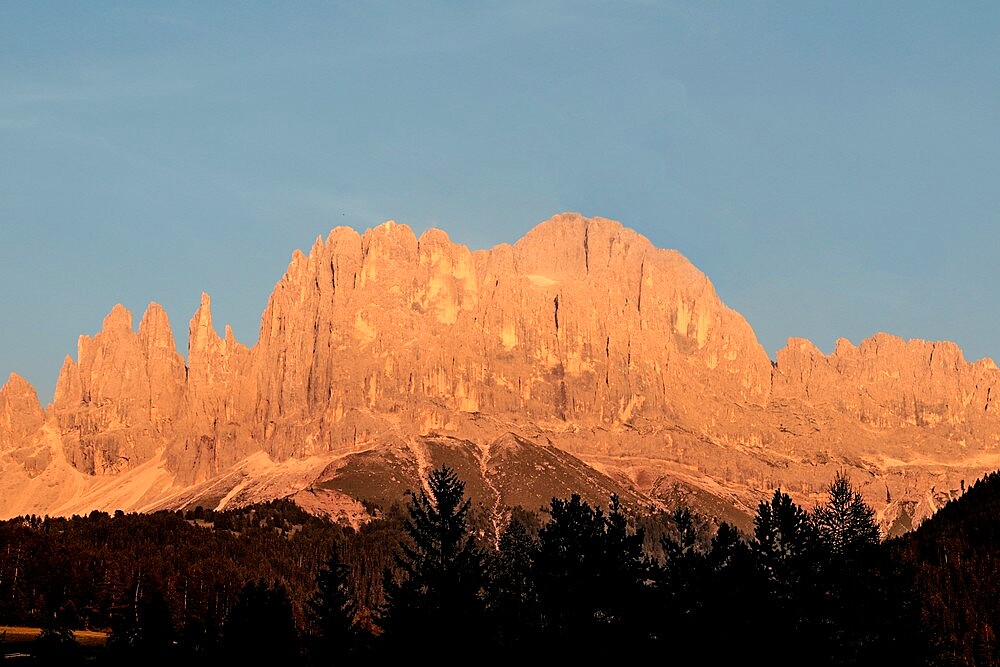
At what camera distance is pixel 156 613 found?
106062 millimetres

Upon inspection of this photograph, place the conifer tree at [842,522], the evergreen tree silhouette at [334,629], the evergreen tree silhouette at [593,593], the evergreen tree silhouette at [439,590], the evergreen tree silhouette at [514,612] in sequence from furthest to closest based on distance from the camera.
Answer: the evergreen tree silhouette at [334,629], the conifer tree at [842,522], the evergreen tree silhouette at [514,612], the evergreen tree silhouette at [439,590], the evergreen tree silhouette at [593,593]

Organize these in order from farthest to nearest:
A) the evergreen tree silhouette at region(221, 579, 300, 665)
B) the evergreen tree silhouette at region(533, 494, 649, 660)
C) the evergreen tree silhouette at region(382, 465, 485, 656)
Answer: the evergreen tree silhouette at region(221, 579, 300, 665) → the evergreen tree silhouette at region(382, 465, 485, 656) → the evergreen tree silhouette at region(533, 494, 649, 660)

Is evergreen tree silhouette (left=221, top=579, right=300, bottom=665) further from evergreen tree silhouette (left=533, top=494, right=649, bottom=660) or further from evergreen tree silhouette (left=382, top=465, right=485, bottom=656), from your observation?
evergreen tree silhouette (left=533, top=494, right=649, bottom=660)

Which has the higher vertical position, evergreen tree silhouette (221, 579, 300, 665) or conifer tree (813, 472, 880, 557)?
conifer tree (813, 472, 880, 557)

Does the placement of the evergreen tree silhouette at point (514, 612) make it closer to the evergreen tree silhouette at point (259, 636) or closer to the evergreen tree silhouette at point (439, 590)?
the evergreen tree silhouette at point (439, 590)

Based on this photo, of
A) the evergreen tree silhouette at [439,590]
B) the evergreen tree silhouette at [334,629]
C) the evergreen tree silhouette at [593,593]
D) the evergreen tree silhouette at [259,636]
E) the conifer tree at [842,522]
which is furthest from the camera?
the evergreen tree silhouette at [334,629]

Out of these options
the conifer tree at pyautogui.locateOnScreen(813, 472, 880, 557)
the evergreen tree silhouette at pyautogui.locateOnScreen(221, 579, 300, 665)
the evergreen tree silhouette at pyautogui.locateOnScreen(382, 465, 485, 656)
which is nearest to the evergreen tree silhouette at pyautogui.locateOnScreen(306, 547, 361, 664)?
the evergreen tree silhouette at pyautogui.locateOnScreen(221, 579, 300, 665)

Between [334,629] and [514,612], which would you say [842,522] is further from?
[334,629]

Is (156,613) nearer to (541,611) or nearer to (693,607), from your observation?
(541,611)

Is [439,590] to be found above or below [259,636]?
above

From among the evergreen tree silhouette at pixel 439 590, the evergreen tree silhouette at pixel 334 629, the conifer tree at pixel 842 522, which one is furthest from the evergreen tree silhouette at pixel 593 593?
the evergreen tree silhouette at pixel 334 629

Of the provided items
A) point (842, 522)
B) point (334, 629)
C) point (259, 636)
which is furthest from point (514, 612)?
point (842, 522)

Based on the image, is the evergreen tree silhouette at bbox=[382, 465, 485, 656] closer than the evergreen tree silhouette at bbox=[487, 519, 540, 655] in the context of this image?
Yes

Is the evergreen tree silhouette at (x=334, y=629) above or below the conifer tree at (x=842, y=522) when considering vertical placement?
below
